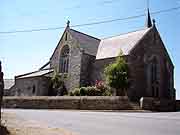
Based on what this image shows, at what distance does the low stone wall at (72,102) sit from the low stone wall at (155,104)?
5.79 feet

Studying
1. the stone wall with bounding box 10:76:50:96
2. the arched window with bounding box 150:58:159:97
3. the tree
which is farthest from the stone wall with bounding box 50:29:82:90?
the arched window with bounding box 150:58:159:97

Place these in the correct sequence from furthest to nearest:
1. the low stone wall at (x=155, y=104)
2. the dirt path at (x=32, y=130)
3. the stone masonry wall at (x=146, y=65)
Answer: the stone masonry wall at (x=146, y=65), the low stone wall at (x=155, y=104), the dirt path at (x=32, y=130)

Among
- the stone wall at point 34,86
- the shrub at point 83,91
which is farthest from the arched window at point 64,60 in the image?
the shrub at point 83,91

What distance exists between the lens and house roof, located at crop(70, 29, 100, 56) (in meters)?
41.6

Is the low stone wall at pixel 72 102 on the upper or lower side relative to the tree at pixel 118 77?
→ lower

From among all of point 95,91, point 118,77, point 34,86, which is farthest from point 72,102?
point 34,86

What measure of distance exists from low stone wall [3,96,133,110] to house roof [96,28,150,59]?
9906 millimetres

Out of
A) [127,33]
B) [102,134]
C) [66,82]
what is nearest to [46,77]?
[66,82]

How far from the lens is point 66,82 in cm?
4109

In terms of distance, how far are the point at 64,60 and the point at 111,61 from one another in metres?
8.96

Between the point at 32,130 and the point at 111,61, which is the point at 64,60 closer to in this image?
the point at 111,61

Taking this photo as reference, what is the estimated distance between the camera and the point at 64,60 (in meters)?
43.3

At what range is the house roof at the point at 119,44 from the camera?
126 feet

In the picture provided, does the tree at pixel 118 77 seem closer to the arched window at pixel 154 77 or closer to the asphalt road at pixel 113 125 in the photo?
the arched window at pixel 154 77
